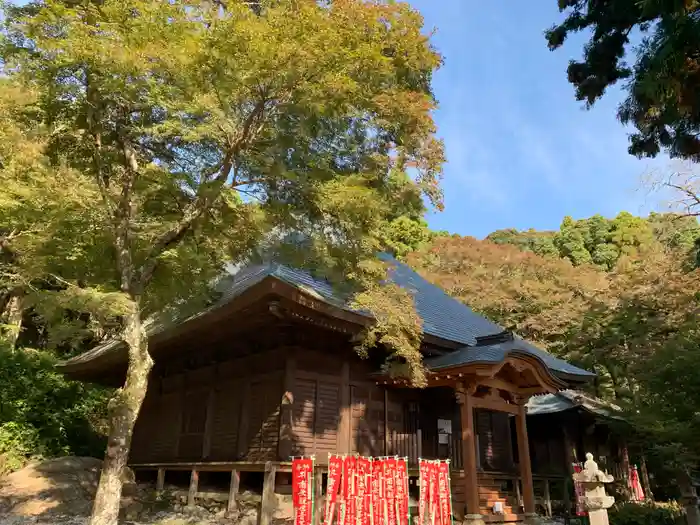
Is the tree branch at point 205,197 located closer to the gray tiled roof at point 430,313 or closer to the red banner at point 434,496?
the gray tiled roof at point 430,313

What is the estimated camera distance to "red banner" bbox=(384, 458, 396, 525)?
28.2 ft

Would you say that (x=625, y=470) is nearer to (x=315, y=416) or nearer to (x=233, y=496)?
(x=315, y=416)

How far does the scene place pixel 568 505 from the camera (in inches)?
580

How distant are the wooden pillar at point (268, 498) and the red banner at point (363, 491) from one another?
159 centimetres

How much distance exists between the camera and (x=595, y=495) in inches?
339

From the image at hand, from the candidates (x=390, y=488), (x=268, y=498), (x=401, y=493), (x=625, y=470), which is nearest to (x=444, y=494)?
(x=401, y=493)

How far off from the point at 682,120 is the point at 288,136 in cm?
620

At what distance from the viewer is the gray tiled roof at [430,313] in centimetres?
1031

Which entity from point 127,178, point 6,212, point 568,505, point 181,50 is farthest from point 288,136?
point 568,505

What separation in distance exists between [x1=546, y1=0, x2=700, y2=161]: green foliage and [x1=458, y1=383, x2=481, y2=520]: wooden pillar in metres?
5.62

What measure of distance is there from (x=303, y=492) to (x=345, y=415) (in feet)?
9.13

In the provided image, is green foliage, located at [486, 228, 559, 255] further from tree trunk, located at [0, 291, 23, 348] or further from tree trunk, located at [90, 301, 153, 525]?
tree trunk, located at [90, 301, 153, 525]

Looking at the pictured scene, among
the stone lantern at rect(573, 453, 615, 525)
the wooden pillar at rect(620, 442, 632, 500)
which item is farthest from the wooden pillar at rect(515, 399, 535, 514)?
the wooden pillar at rect(620, 442, 632, 500)

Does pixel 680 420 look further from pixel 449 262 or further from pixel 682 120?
pixel 449 262
